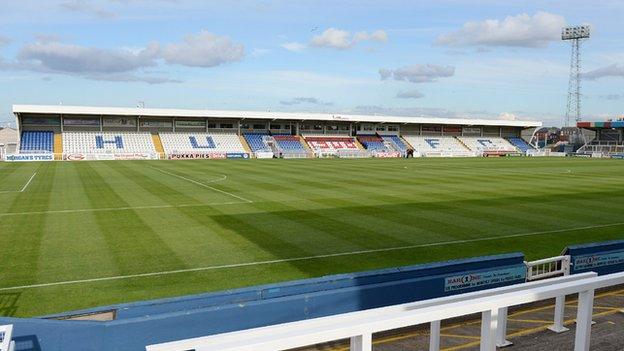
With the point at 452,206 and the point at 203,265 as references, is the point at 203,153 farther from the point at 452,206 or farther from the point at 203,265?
the point at 203,265

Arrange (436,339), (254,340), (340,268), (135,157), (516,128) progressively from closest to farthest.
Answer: (254,340) → (436,339) → (340,268) → (135,157) → (516,128)

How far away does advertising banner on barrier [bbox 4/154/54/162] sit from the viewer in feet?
176

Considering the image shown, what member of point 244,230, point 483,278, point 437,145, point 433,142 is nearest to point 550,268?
point 483,278

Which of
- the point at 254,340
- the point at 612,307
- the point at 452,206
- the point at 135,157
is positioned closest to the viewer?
the point at 254,340

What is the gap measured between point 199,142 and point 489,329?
67.4 metres

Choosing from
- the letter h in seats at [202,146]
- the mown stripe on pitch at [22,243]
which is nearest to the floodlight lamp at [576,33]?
the letter h in seats at [202,146]

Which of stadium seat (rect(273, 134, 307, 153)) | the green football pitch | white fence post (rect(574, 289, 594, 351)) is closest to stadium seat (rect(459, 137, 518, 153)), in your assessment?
stadium seat (rect(273, 134, 307, 153))

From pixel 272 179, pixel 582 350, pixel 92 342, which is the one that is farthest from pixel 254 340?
pixel 272 179

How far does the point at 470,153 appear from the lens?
8112cm

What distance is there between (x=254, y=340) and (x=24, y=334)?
4.77m

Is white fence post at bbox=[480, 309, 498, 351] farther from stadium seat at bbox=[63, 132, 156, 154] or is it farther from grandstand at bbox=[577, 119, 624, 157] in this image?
grandstand at bbox=[577, 119, 624, 157]

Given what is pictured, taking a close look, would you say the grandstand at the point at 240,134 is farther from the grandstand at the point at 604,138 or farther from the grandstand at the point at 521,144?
the grandstand at the point at 604,138

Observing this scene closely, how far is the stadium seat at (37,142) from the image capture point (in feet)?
190

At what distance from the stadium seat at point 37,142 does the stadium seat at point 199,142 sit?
1333cm
